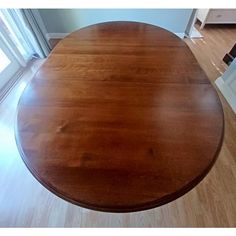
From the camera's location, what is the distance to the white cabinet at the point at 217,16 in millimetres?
2150

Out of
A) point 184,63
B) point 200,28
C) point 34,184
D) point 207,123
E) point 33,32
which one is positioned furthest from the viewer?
point 200,28

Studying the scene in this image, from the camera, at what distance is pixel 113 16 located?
1.94 meters

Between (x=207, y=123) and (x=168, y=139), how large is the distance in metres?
0.17

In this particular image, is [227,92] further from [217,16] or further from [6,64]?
[6,64]

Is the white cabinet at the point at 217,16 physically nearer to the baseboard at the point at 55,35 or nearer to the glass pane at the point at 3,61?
the baseboard at the point at 55,35

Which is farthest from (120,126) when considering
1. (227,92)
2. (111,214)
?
(227,92)

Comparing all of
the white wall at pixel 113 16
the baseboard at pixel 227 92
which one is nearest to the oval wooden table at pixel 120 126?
the baseboard at pixel 227 92

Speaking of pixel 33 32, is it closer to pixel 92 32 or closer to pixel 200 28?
pixel 92 32

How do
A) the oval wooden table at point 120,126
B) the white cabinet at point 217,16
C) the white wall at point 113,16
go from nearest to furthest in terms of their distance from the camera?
the oval wooden table at point 120,126, the white wall at point 113,16, the white cabinet at point 217,16

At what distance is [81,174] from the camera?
491 millimetres

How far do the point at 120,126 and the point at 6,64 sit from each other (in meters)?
1.53

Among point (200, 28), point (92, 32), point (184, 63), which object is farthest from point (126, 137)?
point (200, 28)

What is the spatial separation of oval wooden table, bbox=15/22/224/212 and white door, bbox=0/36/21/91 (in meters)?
0.92

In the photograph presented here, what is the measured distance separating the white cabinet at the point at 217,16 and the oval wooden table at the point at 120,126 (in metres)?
1.75
